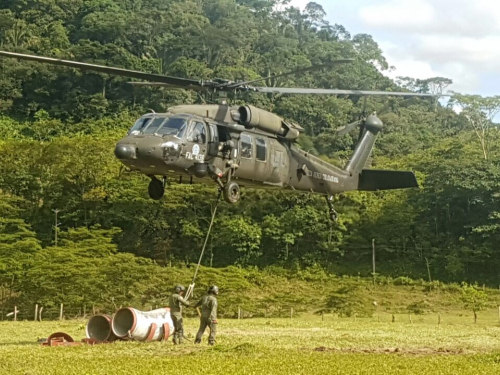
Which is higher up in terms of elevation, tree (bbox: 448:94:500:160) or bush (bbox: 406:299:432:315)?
tree (bbox: 448:94:500:160)

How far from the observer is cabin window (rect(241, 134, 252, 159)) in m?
13.9

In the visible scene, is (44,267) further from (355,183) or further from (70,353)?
(70,353)

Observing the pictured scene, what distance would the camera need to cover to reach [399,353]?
11.0 metres

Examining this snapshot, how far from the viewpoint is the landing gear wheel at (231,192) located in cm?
1351

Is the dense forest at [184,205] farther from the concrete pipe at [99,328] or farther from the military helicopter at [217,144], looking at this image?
the concrete pipe at [99,328]

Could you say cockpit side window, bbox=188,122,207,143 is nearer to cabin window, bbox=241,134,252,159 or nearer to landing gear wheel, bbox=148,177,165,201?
cabin window, bbox=241,134,252,159

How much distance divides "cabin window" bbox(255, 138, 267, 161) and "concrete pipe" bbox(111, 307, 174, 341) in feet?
11.5


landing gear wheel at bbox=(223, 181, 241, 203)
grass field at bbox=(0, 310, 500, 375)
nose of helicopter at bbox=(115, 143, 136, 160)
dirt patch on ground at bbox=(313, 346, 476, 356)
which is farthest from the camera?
landing gear wheel at bbox=(223, 181, 241, 203)

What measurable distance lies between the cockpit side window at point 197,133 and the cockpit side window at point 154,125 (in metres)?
0.54

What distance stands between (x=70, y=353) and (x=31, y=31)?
62733mm

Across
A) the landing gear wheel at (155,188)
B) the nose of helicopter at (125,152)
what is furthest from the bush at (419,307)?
the nose of helicopter at (125,152)

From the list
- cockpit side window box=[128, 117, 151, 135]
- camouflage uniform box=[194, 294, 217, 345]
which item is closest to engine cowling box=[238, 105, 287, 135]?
cockpit side window box=[128, 117, 151, 135]

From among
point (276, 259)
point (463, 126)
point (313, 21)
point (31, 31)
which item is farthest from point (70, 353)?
point (313, 21)

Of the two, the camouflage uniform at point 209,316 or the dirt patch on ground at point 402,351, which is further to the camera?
the camouflage uniform at point 209,316
